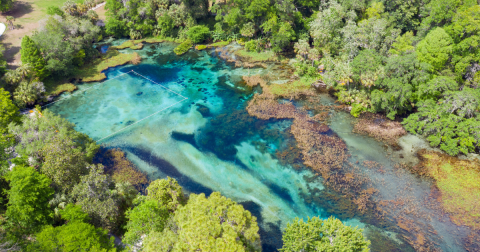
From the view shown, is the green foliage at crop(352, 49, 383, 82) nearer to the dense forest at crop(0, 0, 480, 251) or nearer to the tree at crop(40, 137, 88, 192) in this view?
the dense forest at crop(0, 0, 480, 251)

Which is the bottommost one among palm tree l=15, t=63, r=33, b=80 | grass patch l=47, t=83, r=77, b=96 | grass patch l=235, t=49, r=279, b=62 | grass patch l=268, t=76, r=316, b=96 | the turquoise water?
the turquoise water

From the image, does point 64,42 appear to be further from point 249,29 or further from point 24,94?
point 249,29

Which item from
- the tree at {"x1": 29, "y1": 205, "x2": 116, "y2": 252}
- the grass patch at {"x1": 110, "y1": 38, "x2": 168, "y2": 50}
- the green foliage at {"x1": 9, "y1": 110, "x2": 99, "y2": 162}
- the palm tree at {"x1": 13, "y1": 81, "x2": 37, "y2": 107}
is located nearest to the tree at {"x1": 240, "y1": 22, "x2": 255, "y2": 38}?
the grass patch at {"x1": 110, "y1": 38, "x2": 168, "y2": 50}

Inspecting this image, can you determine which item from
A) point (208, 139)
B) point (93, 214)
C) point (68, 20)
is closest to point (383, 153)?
point (208, 139)

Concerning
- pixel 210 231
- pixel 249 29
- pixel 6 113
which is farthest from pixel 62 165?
pixel 249 29

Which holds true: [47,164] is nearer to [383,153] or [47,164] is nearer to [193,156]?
[193,156]

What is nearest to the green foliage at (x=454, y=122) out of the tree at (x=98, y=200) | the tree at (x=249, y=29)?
the tree at (x=249, y=29)

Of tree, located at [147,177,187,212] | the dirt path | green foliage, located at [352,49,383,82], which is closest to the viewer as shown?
tree, located at [147,177,187,212]

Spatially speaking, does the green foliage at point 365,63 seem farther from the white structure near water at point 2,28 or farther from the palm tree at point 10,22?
the palm tree at point 10,22
